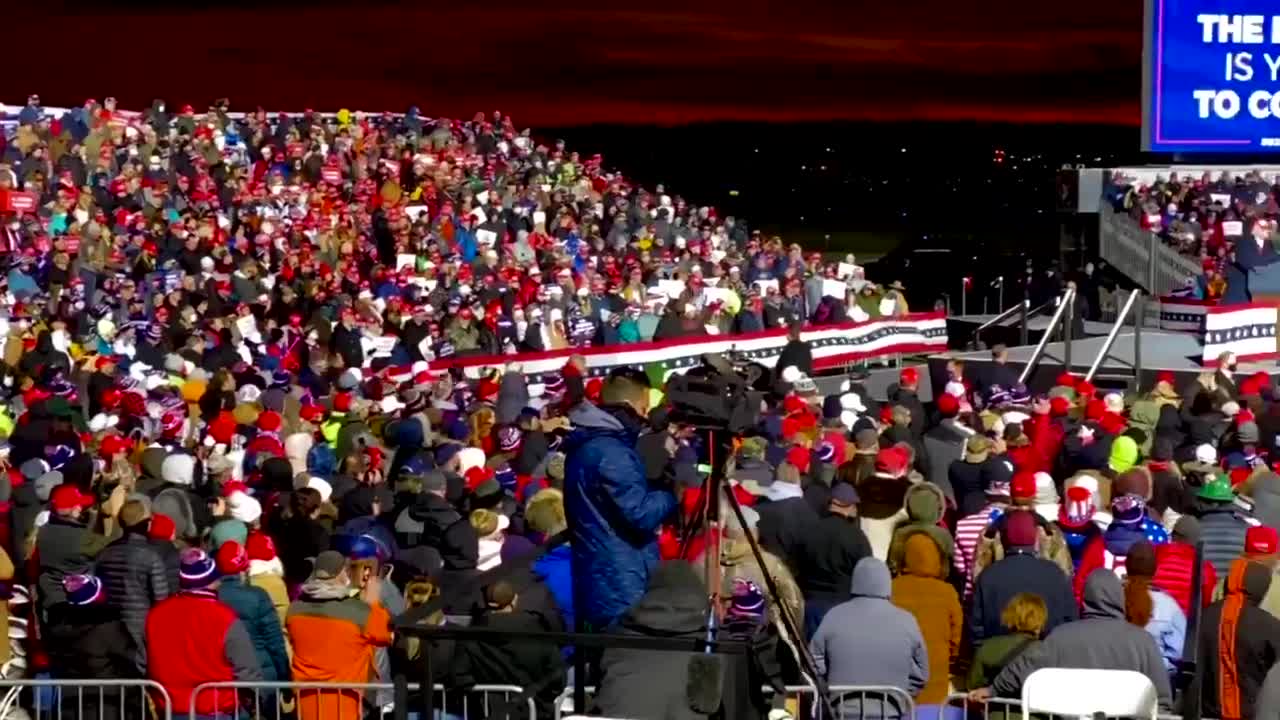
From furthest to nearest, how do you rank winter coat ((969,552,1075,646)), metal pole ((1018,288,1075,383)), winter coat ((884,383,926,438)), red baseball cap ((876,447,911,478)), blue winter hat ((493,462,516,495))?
metal pole ((1018,288,1075,383)) < winter coat ((884,383,926,438)) < blue winter hat ((493,462,516,495)) < red baseball cap ((876,447,911,478)) < winter coat ((969,552,1075,646))

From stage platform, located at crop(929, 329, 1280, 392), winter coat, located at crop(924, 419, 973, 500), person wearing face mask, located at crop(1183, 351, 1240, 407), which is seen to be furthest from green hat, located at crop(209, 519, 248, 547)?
stage platform, located at crop(929, 329, 1280, 392)

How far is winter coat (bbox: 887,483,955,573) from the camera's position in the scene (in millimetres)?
10180

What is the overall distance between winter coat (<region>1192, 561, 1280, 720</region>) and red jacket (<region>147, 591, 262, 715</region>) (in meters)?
4.09

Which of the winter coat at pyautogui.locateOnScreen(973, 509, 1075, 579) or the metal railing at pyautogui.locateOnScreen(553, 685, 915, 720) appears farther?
the winter coat at pyautogui.locateOnScreen(973, 509, 1075, 579)

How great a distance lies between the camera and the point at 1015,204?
307 feet

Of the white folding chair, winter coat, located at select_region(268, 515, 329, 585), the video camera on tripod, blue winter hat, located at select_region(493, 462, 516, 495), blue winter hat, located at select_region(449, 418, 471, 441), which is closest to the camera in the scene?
the video camera on tripod

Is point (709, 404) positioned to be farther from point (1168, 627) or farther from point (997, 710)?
point (1168, 627)

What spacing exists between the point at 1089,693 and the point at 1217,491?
3313 mm

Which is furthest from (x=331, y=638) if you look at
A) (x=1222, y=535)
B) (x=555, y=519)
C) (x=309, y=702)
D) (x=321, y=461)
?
Result: (x=321, y=461)

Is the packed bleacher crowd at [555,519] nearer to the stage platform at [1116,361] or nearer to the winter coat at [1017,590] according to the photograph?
the winter coat at [1017,590]

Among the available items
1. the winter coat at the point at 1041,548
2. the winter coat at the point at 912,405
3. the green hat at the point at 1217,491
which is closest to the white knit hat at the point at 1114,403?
the winter coat at the point at 912,405

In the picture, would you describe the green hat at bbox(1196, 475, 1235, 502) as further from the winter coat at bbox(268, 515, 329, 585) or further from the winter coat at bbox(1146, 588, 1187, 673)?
the winter coat at bbox(268, 515, 329, 585)

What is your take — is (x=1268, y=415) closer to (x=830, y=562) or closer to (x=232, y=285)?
(x=830, y=562)

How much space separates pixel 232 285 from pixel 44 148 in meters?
5.07
